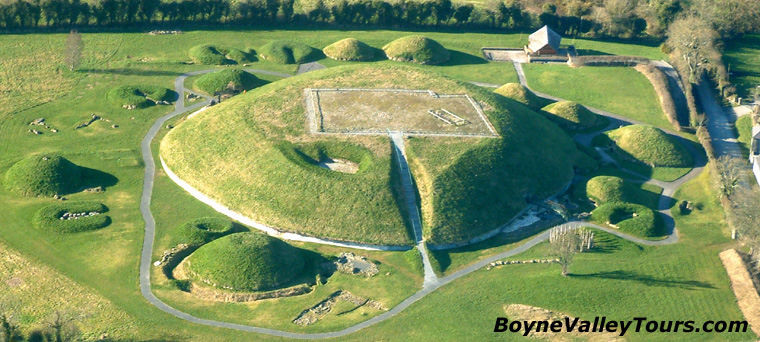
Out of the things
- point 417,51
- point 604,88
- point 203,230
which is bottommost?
point 203,230

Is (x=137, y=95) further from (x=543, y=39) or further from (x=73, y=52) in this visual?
(x=543, y=39)

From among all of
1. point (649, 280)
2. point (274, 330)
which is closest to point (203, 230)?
point (274, 330)

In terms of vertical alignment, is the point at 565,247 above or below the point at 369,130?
below

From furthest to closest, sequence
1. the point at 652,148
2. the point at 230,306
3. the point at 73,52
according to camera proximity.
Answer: the point at 73,52 < the point at 652,148 < the point at 230,306

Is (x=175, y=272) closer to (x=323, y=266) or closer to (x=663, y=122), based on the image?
(x=323, y=266)

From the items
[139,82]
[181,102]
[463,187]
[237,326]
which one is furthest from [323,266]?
[139,82]

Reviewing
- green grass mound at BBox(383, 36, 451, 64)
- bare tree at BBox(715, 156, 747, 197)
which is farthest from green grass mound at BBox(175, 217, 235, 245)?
bare tree at BBox(715, 156, 747, 197)

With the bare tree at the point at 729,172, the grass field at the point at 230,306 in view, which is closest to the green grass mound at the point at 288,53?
the grass field at the point at 230,306
